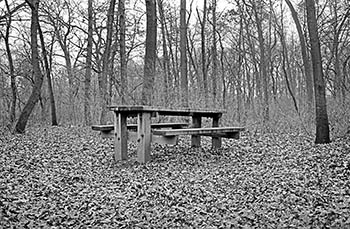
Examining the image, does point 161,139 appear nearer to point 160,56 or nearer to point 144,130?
point 144,130

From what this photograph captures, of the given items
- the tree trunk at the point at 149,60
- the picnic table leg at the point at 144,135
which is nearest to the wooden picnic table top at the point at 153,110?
the picnic table leg at the point at 144,135

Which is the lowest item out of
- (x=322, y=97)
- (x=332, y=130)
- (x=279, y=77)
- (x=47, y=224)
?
(x=47, y=224)

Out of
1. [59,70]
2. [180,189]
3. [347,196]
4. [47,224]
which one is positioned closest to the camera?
[47,224]

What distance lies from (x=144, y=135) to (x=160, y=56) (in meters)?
19.2

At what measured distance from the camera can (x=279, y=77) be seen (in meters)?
28.5

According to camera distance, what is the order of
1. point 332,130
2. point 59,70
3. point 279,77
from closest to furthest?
point 332,130, point 59,70, point 279,77

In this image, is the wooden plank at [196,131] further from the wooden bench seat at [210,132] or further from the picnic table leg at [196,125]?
the picnic table leg at [196,125]

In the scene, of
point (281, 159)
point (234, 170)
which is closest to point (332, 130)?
point (281, 159)

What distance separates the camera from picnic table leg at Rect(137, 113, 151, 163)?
240 inches

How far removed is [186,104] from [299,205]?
29.2ft

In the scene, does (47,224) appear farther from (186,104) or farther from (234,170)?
(186,104)

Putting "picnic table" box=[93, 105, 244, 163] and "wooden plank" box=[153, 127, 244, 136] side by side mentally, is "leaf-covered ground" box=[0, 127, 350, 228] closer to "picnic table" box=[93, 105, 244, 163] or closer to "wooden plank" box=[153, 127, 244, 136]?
"picnic table" box=[93, 105, 244, 163]

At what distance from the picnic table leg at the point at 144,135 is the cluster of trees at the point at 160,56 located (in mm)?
3601

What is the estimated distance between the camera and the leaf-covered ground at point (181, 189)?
3.49 meters
